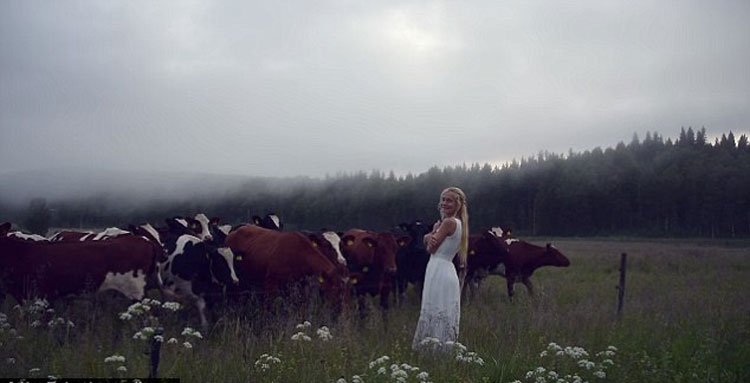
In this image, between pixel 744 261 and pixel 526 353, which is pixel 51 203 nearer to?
pixel 744 261

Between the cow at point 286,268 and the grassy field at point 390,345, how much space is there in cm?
70

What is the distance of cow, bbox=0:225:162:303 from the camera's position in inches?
400

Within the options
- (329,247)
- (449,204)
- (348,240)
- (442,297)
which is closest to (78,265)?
(329,247)

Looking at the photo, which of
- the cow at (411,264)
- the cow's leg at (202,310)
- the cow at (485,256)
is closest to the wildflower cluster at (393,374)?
the cow's leg at (202,310)

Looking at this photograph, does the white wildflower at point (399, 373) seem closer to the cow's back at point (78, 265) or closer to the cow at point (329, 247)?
the cow's back at point (78, 265)

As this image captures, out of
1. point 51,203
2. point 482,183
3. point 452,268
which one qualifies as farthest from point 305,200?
point 452,268

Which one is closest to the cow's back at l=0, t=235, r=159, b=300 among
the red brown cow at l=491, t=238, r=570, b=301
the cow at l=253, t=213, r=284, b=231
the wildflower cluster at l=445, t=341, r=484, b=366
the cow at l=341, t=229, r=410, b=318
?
the cow at l=341, t=229, r=410, b=318

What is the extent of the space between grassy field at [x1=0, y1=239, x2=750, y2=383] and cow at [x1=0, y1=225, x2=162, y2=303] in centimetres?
40

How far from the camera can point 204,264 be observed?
1262cm

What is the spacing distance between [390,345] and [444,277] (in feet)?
3.83

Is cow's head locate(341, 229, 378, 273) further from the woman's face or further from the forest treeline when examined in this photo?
the forest treeline

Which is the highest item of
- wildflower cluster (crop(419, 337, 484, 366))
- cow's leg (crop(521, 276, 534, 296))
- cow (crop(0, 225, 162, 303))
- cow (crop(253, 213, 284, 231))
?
cow (crop(253, 213, 284, 231))

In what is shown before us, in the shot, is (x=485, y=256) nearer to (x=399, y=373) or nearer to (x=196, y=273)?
(x=196, y=273)

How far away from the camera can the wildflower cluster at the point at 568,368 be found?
6820 millimetres
